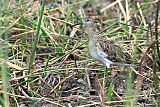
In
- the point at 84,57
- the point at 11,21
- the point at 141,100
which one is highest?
the point at 11,21

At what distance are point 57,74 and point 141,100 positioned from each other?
740 millimetres

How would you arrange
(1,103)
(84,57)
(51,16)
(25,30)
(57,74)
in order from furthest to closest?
(51,16)
(25,30)
(84,57)
(57,74)
(1,103)

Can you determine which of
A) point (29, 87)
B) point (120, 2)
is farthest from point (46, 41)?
point (120, 2)

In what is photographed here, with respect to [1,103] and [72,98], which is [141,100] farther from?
[1,103]

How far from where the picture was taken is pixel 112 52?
3.79 meters

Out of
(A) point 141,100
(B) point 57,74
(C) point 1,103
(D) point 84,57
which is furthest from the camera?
(D) point 84,57

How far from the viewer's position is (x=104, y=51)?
147 inches

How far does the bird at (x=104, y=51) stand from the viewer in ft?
12.1

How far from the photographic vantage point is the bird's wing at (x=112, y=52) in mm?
3750

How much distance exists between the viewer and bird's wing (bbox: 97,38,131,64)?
375cm

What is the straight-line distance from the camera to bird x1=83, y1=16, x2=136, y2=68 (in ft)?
12.1

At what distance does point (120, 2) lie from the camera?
17.9 feet

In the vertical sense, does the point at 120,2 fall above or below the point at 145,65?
above

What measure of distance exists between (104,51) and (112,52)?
0.09m
